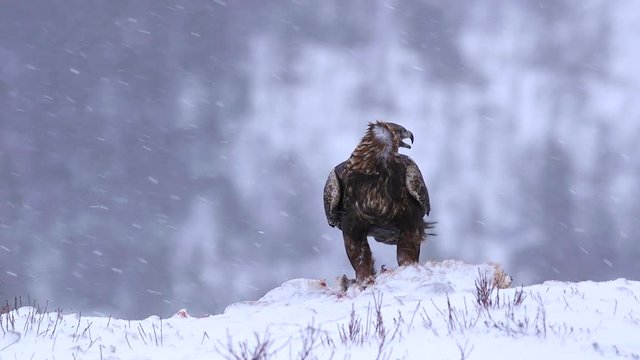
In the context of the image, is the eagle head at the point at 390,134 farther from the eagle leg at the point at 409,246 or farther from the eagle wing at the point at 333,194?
the eagle leg at the point at 409,246

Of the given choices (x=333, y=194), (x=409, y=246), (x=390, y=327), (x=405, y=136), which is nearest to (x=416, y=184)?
(x=405, y=136)

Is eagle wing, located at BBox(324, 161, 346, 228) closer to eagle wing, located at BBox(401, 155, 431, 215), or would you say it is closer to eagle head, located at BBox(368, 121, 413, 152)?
eagle head, located at BBox(368, 121, 413, 152)

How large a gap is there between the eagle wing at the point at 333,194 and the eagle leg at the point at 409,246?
3.47ft

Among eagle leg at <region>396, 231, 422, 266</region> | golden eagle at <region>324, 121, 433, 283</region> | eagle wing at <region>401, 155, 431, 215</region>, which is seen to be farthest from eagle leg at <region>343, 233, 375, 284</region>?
eagle wing at <region>401, 155, 431, 215</region>

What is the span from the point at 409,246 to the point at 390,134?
1541 mm

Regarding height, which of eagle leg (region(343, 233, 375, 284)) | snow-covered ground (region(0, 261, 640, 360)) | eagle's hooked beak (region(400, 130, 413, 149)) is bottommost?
snow-covered ground (region(0, 261, 640, 360))

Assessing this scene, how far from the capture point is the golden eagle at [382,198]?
9258 millimetres

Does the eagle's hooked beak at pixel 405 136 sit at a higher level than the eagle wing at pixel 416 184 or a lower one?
higher

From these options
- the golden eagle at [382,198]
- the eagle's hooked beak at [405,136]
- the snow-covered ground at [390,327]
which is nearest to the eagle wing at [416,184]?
the golden eagle at [382,198]

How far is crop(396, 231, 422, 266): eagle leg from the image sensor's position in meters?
9.44

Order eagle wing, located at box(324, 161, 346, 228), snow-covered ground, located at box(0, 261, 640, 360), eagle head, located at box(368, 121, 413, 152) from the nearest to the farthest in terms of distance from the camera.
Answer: snow-covered ground, located at box(0, 261, 640, 360), eagle head, located at box(368, 121, 413, 152), eagle wing, located at box(324, 161, 346, 228)

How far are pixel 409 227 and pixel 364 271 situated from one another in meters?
0.86

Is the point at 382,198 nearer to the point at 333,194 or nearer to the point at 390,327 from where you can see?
the point at 333,194

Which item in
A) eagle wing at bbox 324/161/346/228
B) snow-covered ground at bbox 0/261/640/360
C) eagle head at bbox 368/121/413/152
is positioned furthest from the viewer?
eagle wing at bbox 324/161/346/228
